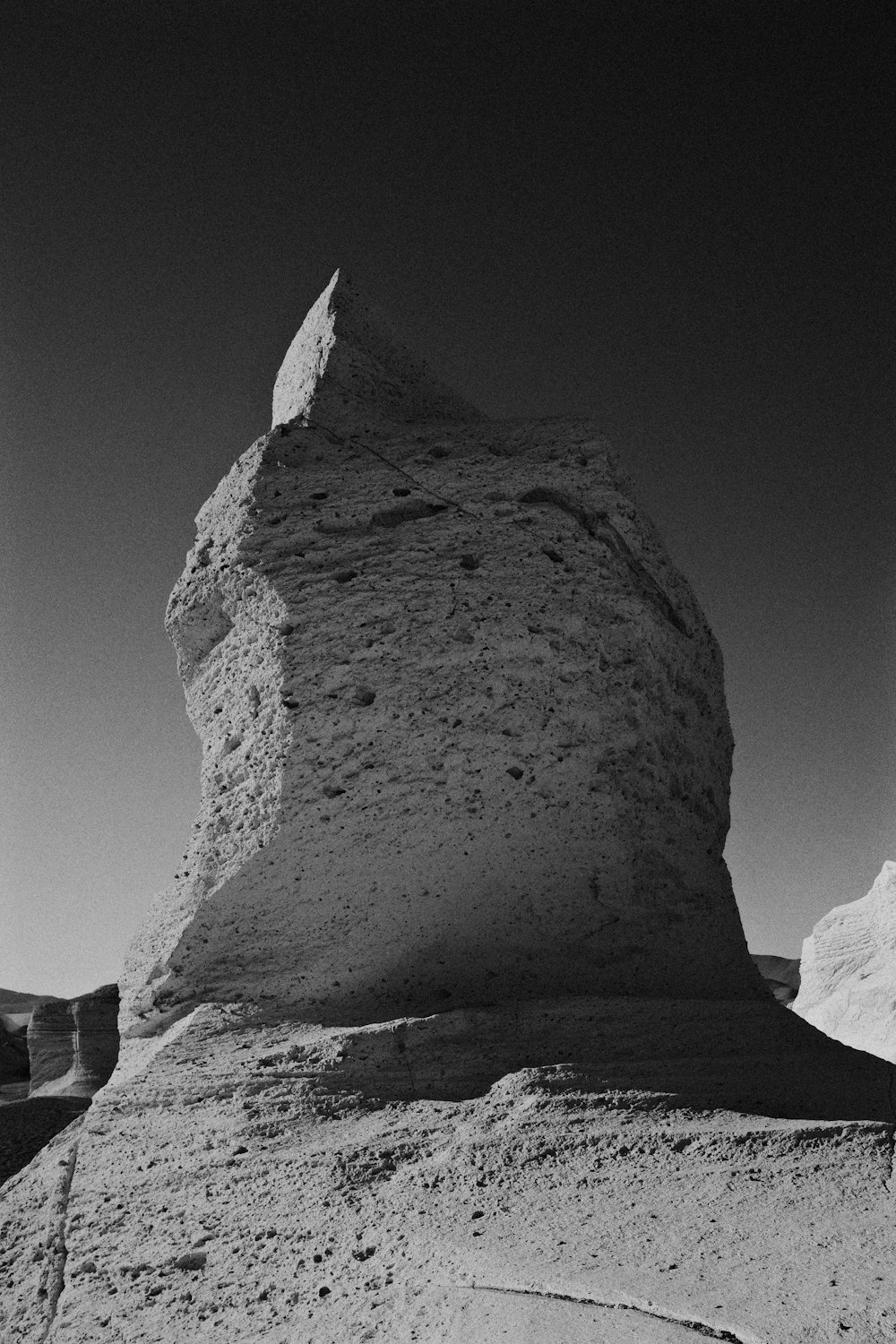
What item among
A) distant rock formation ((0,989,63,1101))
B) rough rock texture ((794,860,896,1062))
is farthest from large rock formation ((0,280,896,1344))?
distant rock formation ((0,989,63,1101))

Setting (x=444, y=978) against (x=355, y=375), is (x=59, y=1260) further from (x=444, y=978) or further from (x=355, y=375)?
(x=355, y=375)

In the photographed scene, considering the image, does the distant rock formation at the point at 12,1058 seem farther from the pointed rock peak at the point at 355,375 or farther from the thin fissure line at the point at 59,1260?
the thin fissure line at the point at 59,1260

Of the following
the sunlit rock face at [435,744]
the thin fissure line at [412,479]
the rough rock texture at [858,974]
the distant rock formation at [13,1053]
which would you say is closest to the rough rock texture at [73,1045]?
the distant rock formation at [13,1053]

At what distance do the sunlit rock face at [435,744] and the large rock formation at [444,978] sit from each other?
16 mm

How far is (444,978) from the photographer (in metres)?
3.67

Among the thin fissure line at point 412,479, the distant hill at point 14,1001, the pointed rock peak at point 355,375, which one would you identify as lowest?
the distant hill at point 14,1001

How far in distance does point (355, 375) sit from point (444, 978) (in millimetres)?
3267

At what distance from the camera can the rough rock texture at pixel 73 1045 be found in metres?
17.5

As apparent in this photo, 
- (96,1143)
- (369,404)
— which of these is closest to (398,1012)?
(96,1143)

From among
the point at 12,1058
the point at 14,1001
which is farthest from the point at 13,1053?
the point at 14,1001

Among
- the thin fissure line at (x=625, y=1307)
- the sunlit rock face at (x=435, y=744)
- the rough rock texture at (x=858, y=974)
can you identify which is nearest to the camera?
the thin fissure line at (x=625, y=1307)

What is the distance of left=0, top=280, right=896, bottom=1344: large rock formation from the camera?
2.22 metres

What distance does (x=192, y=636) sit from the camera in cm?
462

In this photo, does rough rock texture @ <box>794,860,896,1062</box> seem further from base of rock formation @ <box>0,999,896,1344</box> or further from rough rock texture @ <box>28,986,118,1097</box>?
rough rock texture @ <box>28,986,118,1097</box>
